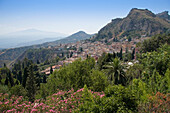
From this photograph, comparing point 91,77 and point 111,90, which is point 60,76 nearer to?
point 91,77

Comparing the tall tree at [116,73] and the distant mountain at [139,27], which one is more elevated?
the distant mountain at [139,27]

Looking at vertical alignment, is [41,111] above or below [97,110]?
below

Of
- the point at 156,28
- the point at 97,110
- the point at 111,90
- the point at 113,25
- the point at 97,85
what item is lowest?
the point at 97,85

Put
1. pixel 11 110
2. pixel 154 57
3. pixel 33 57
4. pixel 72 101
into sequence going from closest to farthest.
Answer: pixel 11 110, pixel 72 101, pixel 154 57, pixel 33 57

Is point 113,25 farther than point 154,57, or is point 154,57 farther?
point 113,25

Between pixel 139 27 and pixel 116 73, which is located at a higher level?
pixel 139 27

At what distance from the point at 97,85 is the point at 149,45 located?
38.8m

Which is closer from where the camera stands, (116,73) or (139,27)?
(116,73)

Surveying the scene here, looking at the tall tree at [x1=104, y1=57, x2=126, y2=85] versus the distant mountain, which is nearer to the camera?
the tall tree at [x1=104, y1=57, x2=126, y2=85]

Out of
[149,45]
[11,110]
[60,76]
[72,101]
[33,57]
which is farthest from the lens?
[33,57]

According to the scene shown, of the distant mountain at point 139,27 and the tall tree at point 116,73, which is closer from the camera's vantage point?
the tall tree at point 116,73

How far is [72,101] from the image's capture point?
6.39 m

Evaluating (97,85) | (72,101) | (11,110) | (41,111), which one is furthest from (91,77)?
(11,110)

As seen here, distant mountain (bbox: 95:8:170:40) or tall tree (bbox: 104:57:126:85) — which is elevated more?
distant mountain (bbox: 95:8:170:40)
